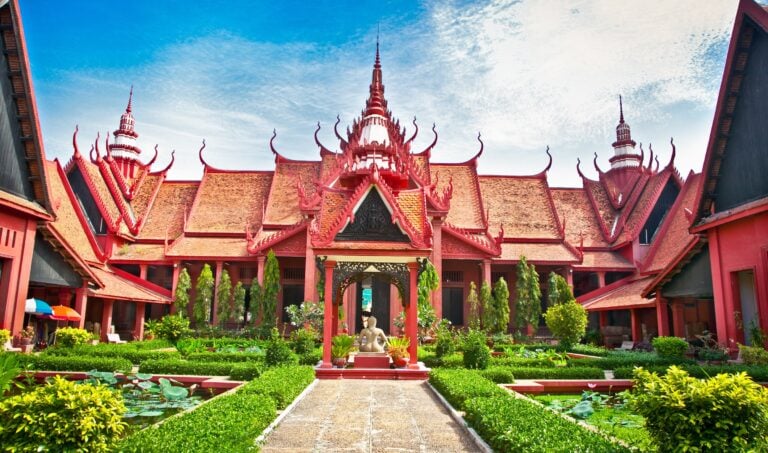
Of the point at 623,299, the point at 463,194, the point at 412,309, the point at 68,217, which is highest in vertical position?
the point at 463,194

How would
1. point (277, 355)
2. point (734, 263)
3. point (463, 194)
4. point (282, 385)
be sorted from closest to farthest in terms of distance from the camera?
1. point (282, 385)
2. point (277, 355)
3. point (734, 263)
4. point (463, 194)

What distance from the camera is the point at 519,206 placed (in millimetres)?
27281

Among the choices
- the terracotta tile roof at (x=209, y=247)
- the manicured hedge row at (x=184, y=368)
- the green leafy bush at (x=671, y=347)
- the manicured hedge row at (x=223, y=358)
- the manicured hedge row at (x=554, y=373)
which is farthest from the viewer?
the terracotta tile roof at (x=209, y=247)

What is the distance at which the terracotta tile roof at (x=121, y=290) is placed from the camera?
18087mm

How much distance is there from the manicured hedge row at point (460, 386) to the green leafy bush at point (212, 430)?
101 inches

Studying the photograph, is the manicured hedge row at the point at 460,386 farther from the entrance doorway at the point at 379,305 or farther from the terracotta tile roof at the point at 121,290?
the terracotta tile roof at the point at 121,290

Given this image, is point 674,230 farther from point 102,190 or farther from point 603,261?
point 102,190

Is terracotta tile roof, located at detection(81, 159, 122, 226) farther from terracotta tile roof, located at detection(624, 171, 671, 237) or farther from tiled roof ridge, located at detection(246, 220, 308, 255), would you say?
terracotta tile roof, located at detection(624, 171, 671, 237)

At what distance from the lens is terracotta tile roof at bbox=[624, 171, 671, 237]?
23.8 meters

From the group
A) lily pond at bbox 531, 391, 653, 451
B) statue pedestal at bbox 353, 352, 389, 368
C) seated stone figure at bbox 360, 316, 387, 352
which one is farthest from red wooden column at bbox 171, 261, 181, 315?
lily pond at bbox 531, 391, 653, 451

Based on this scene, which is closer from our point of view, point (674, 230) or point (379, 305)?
point (674, 230)

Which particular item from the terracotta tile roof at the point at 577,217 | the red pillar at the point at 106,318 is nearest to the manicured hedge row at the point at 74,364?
the red pillar at the point at 106,318

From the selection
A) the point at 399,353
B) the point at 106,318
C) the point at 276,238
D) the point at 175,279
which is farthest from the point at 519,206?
the point at 106,318

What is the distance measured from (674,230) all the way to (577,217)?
608cm
